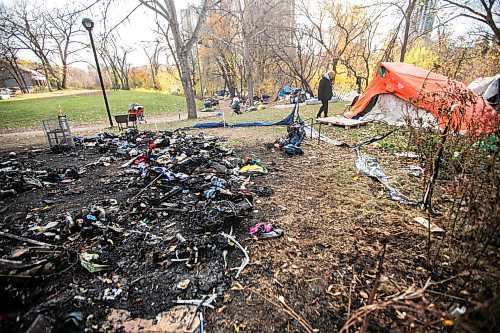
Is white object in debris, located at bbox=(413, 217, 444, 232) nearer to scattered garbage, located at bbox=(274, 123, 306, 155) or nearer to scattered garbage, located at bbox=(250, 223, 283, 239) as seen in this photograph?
scattered garbage, located at bbox=(250, 223, 283, 239)

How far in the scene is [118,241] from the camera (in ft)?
9.43

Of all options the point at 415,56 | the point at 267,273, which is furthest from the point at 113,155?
the point at 415,56

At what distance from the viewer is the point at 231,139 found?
7.80 meters

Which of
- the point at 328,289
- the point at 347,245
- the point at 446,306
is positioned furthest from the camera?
the point at 347,245

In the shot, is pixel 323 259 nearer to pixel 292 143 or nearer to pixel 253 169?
pixel 253 169

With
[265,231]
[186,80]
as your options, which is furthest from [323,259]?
[186,80]

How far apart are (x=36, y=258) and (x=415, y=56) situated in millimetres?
28187

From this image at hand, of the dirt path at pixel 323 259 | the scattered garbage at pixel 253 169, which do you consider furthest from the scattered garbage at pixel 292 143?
the dirt path at pixel 323 259

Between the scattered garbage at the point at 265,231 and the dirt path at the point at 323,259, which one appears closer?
the dirt path at the point at 323,259

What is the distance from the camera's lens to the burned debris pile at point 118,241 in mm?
2033

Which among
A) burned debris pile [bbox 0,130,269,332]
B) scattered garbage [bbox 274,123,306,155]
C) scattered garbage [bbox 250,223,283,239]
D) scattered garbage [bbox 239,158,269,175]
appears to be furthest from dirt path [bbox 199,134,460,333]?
scattered garbage [bbox 274,123,306,155]

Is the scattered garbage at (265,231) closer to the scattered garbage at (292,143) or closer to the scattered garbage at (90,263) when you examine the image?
the scattered garbage at (90,263)

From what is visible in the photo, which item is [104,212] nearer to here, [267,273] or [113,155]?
[267,273]

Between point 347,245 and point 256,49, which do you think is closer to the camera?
point 347,245
